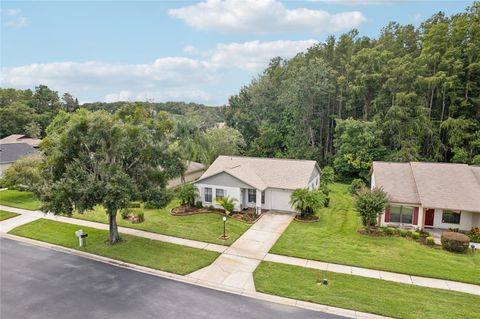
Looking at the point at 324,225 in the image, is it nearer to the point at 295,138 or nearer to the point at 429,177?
the point at 429,177

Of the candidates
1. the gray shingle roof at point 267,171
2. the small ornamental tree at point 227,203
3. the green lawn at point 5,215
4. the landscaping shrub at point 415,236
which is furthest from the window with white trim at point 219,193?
the green lawn at point 5,215

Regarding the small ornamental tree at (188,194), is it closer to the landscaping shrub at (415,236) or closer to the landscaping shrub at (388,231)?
the landscaping shrub at (388,231)

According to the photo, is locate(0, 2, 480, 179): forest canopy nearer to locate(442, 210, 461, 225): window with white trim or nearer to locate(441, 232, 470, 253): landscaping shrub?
locate(442, 210, 461, 225): window with white trim

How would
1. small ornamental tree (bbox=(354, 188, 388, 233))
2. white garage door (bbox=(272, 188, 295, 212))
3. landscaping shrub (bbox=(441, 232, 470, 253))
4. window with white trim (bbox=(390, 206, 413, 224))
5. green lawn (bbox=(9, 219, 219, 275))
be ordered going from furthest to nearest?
white garage door (bbox=(272, 188, 295, 212))
window with white trim (bbox=(390, 206, 413, 224))
small ornamental tree (bbox=(354, 188, 388, 233))
landscaping shrub (bbox=(441, 232, 470, 253))
green lawn (bbox=(9, 219, 219, 275))

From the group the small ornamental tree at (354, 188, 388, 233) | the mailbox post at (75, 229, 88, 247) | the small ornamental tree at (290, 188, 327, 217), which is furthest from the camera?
the small ornamental tree at (290, 188, 327, 217)

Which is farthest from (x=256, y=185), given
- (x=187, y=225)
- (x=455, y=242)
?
(x=455, y=242)

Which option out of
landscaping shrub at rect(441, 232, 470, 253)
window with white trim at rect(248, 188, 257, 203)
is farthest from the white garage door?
landscaping shrub at rect(441, 232, 470, 253)

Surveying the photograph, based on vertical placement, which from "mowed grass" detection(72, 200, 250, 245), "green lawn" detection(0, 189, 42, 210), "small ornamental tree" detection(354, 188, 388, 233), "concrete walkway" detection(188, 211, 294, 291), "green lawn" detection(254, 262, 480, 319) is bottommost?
"green lawn" detection(0, 189, 42, 210)
